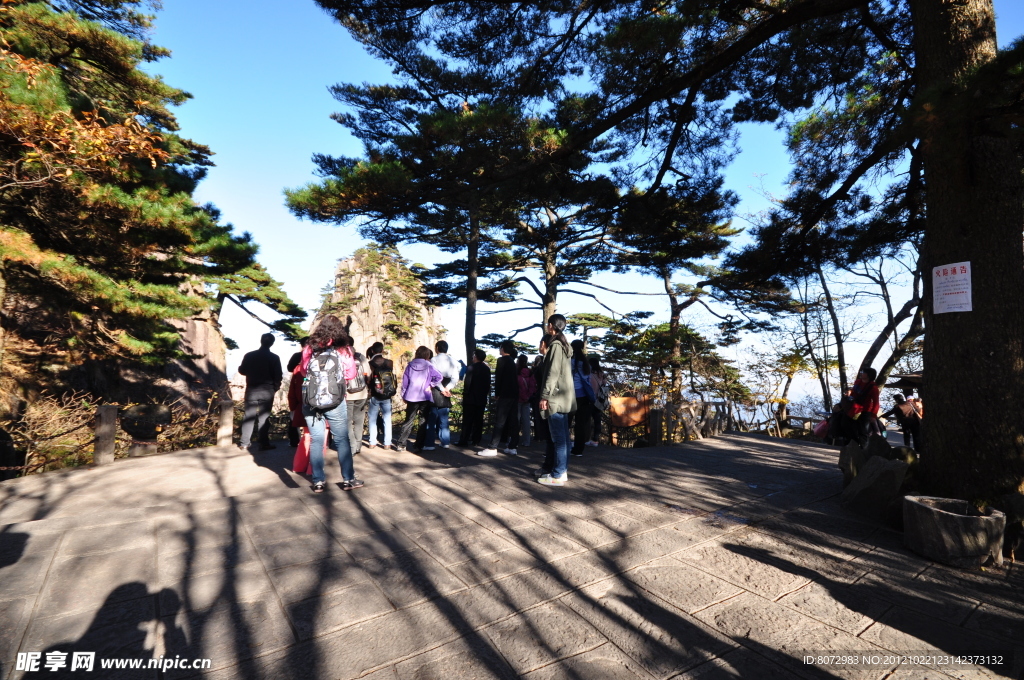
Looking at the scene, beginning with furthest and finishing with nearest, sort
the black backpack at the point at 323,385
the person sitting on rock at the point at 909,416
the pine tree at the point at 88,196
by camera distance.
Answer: the person sitting on rock at the point at 909,416 → the pine tree at the point at 88,196 → the black backpack at the point at 323,385

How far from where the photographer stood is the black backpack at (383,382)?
633cm

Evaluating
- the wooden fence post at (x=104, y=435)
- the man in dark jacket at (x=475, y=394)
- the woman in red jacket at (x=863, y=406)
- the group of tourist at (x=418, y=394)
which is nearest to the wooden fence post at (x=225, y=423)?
the group of tourist at (x=418, y=394)

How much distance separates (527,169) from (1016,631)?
5848 mm

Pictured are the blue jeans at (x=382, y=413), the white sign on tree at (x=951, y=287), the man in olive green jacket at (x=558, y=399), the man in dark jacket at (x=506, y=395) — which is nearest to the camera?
the white sign on tree at (x=951, y=287)

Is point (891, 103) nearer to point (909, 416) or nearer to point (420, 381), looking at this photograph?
point (909, 416)

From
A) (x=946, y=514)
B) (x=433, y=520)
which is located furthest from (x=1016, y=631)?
(x=433, y=520)

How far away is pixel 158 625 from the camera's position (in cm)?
228

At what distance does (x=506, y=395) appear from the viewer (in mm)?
6824

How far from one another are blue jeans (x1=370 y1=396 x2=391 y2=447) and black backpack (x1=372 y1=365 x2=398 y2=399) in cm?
37

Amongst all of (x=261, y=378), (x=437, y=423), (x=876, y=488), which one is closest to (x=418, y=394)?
(x=437, y=423)

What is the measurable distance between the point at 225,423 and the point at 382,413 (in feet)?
8.98

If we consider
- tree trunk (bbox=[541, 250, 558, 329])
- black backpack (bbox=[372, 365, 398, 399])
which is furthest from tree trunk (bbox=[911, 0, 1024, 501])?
tree trunk (bbox=[541, 250, 558, 329])

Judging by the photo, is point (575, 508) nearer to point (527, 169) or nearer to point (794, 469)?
point (794, 469)

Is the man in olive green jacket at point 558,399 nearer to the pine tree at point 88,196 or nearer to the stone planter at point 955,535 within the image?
the stone planter at point 955,535
